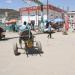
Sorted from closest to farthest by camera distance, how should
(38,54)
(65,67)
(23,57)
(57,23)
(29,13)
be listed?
1. (65,67)
2. (23,57)
3. (38,54)
4. (57,23)
5. (29,13)

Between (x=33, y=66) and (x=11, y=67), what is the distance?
89 cm

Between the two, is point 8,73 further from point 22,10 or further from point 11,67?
point 22,10

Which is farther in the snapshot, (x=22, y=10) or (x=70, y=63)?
(x=22, y=10)

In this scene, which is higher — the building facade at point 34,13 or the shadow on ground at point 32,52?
the building facade at point 34,13

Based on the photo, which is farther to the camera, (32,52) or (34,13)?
(34,13)

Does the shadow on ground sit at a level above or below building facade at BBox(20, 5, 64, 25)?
below

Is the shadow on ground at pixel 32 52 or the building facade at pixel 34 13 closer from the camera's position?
the shadow on ground at pixel 32 52

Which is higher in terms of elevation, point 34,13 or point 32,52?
point 34,13

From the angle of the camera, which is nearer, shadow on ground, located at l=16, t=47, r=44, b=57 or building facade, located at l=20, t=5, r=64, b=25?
shadow on ground, located at l=16, t=47, r=44, b=57

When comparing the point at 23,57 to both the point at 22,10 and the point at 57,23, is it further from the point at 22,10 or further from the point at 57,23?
the point at 22,10

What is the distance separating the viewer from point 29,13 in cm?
6072

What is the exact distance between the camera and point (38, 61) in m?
11.9

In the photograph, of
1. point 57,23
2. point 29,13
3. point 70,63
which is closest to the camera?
point 70,63

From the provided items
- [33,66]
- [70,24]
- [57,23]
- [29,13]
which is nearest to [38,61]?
[33,66]
